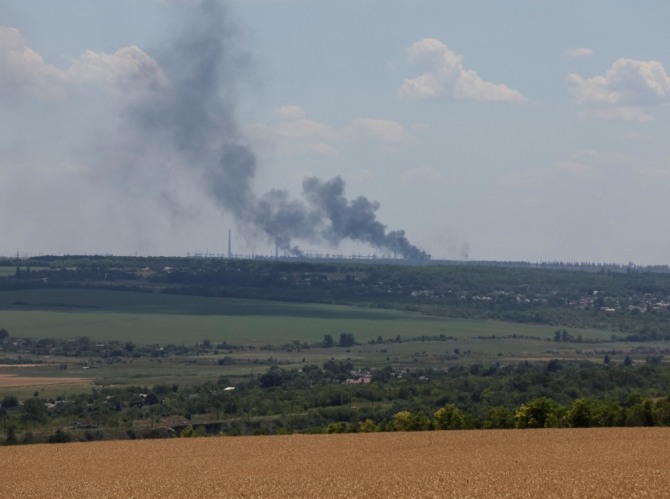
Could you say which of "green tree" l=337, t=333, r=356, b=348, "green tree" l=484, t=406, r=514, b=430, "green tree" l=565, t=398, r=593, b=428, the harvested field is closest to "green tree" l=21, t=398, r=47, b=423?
the harvested field

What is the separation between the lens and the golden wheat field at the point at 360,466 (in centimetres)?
4025

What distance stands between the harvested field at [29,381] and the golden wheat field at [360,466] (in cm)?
6437

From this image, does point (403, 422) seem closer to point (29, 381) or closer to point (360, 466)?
point (360, 466)

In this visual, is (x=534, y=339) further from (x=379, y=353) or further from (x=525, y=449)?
(x=525, y=449)

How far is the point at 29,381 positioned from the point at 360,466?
289ft

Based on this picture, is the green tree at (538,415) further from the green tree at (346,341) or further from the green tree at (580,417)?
the green tree at (346,341)

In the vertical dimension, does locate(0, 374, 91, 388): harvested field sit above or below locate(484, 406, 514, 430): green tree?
below

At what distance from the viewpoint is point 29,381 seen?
13025 cm

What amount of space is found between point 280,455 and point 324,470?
8.01m

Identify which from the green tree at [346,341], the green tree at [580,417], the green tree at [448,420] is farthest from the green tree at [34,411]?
the green tree at [346,341]

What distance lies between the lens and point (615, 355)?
166250 mm

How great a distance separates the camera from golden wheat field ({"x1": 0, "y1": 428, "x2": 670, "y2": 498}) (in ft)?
132

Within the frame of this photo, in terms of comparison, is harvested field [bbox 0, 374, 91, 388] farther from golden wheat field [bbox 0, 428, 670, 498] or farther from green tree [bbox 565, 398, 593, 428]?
green tree [bbox 565, 398, 593, 428]

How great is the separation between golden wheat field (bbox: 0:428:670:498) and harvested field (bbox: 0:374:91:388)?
6437 centimetres
